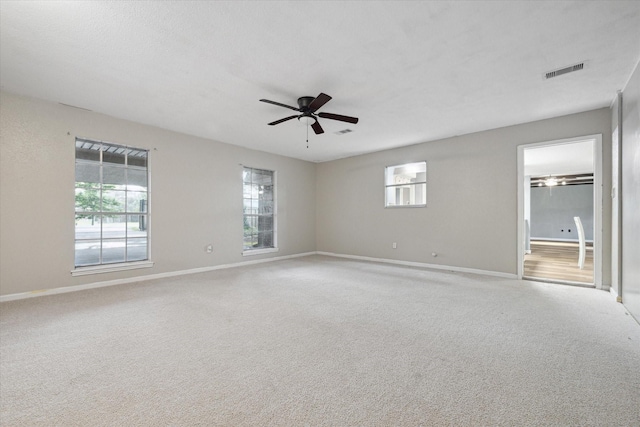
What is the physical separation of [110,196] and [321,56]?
398cm

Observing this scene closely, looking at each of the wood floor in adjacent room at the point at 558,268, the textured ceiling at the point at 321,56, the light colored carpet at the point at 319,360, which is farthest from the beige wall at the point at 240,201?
the light colored carpet at the point at 319,360

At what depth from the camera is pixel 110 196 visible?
4512mm

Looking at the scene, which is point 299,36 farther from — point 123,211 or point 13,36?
point 123,211

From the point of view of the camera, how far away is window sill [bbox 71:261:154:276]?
407cm

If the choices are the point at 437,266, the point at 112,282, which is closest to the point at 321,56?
the point at 112,282

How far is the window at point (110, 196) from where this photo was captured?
13.8 ft

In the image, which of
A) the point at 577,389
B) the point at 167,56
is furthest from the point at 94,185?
the point at 577,389

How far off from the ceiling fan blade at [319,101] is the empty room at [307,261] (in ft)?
0.14

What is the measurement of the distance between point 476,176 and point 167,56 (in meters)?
5.06

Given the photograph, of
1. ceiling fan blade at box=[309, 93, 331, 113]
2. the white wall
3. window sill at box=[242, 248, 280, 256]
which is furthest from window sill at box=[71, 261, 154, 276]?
the white wall

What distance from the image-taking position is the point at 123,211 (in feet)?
15.2

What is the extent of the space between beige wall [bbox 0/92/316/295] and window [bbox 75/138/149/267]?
149 millimetres

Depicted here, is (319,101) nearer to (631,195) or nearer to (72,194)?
(631,195)

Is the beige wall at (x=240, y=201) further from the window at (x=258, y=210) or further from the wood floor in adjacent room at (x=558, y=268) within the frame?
the wood floor in adjacent room at (x=558, y=268)
